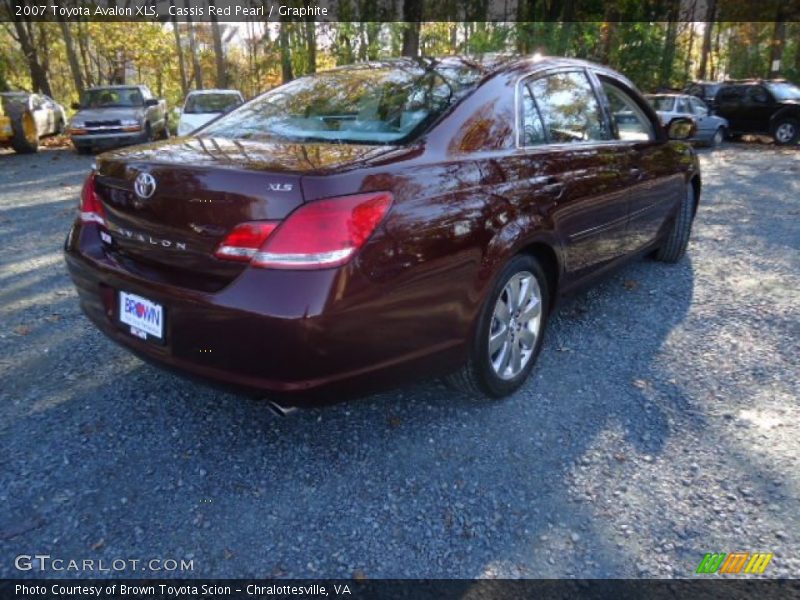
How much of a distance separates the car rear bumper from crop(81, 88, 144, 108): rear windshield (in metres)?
13.6

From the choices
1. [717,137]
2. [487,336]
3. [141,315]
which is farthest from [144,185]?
[717,137]

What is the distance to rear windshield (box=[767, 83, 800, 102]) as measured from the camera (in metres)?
15.4

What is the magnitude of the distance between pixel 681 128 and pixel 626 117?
0.94 m

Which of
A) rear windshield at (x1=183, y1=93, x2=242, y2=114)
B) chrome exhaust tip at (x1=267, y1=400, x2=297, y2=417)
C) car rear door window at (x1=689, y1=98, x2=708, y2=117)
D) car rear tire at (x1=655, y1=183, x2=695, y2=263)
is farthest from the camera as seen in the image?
car rear door window at (x1=689, y1=98, x2=708, y2=117)

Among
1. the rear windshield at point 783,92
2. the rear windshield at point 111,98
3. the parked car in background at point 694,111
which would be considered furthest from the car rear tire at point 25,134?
the rear windshield at point 783,92

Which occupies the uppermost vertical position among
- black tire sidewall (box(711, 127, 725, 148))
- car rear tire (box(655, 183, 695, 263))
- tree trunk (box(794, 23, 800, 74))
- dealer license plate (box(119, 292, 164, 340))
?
tree trunk (box(794, 23, 800, 74))

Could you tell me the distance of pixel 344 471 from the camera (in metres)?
2.45

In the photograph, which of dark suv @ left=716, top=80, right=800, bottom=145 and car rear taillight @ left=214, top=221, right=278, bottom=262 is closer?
car rear taillight @ left=214, top=221, right=278, bottom=262

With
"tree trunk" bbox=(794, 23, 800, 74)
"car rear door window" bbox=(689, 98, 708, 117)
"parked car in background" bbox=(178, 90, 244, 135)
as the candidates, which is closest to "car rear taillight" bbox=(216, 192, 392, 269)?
"parked car in background" bbox=(178, 90, 244, 135)

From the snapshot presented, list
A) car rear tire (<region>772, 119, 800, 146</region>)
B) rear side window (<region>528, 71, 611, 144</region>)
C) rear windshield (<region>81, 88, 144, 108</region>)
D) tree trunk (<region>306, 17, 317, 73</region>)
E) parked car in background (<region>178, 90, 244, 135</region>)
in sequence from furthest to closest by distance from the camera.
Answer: tree trunk (<region>306, 17, 317, 73</region>)
car rear tire (<region>772, 119, 800, 146</region>)
rear windshield (<region>81, 88, 144, 108</region>)
parked car in background (<region>178, 90, 244, 135</region>)
rear side window (<region>528, 71, 611, 144</region>)

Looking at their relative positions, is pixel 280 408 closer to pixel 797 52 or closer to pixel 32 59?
pixel 32 59

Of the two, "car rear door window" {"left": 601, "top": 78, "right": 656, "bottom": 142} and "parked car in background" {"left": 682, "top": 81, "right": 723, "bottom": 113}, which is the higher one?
"car rear door window" {"left": 601, "top": 78, "right": 656, "bottom": 142}

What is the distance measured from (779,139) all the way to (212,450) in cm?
1749

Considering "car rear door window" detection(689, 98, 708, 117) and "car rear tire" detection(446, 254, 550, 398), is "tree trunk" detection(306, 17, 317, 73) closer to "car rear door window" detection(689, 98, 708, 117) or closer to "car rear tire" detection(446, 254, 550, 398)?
"car rear door window" detection(689, 98, 708, 117)
